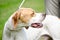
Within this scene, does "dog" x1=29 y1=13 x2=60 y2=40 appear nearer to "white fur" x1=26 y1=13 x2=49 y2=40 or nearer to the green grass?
"white fur" x1=26 y1=13 x2=49 y2=40

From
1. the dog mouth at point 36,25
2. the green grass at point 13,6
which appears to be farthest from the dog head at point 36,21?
the green grass at point 13,6

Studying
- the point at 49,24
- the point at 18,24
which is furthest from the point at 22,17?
the point at 49,24

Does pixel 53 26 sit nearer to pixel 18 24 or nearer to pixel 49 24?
pixel 49 24

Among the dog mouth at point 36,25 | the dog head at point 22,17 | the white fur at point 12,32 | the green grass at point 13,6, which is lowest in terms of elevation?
the white fur at point 12,32

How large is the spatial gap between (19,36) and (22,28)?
0.07 m

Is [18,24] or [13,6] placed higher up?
[13,6]

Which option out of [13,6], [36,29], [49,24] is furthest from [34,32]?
[13,6]

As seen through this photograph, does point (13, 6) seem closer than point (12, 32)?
No

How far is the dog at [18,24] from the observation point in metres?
1.19

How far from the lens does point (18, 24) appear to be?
3.92 feet

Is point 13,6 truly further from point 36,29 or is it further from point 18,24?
point 36,29

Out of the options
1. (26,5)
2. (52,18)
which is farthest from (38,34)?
(26,5)

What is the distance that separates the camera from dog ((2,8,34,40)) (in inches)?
46.8

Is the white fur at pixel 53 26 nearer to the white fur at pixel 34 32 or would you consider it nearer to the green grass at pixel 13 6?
the white fur at pixel 34 32
